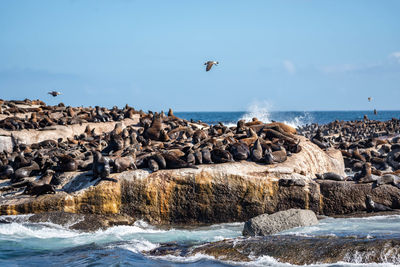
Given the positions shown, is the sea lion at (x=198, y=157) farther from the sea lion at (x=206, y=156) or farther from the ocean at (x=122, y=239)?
the ocean at (x=122, y=239)

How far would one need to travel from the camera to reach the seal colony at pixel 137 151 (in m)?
12.3

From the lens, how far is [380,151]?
23844 mm

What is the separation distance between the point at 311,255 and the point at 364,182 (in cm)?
502

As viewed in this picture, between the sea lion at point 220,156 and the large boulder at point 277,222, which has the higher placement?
the sea lion at point 220,156

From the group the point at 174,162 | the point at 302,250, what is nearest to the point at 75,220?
the point at 174,162

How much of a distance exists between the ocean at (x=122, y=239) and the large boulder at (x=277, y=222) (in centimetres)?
20

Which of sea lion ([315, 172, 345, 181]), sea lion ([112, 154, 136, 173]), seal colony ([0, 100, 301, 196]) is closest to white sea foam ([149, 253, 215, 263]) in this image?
seal colony ([0, 100, 301, 196])

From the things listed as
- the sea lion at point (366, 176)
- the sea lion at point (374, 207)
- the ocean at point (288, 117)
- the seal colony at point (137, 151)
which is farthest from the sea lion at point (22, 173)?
the ocean at point (288, 117)

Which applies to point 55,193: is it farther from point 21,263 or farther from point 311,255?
point 311,255

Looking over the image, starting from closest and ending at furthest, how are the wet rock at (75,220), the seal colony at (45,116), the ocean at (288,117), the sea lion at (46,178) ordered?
1. the wet rock at (75,220)
2. the sea lion at (46,178)
3. the seal colony at (45,116)
4. the ocean at (288,117)

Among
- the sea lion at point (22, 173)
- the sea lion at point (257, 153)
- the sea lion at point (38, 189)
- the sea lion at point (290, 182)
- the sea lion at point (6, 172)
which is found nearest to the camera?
the sea lion at point (38, 189)

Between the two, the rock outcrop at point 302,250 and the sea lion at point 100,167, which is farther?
the sea lion at point 100,167

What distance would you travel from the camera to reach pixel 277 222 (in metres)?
10.5

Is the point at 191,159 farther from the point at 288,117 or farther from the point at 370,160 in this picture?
the point at 288,117
